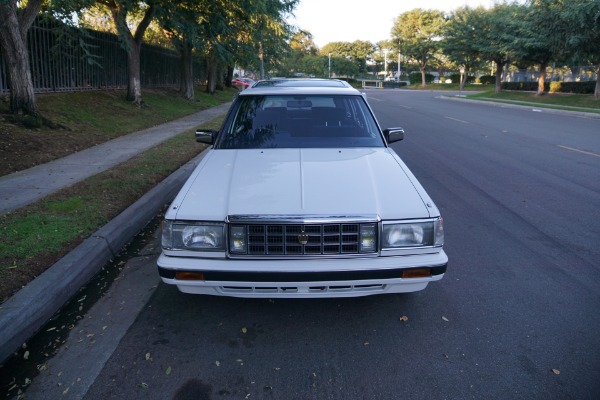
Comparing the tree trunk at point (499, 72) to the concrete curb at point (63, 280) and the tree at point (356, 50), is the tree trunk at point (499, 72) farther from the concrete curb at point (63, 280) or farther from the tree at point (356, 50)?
the tree at point (356, 50)

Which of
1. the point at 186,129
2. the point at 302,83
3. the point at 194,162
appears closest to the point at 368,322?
the point at 302,83

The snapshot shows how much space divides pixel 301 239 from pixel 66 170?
249 inches

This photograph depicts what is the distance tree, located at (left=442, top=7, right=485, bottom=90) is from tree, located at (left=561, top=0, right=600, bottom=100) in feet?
37.3

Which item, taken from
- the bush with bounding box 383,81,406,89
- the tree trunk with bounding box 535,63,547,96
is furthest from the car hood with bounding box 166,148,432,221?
the bush with bounding box 383,81,406,89

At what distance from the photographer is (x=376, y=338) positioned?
3.36 m

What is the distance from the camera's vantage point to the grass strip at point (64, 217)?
4121mm

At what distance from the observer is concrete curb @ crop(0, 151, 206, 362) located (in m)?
3.27

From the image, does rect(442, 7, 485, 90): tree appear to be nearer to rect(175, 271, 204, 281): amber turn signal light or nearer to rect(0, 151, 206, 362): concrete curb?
rect(0, 151, 206, 362): concrete curb

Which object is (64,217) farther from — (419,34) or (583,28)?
(419,34)

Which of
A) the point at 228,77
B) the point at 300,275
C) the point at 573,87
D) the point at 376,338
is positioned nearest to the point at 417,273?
the point at 376,338

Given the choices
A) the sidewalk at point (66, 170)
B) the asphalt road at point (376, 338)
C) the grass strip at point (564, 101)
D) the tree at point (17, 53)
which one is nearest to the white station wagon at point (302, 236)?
the asphalt road at point (376, 338)

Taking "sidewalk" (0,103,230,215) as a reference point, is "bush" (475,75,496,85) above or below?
above

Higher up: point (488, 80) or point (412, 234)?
point (488, 80)

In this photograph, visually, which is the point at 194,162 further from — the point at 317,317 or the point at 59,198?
the point at 317,317
